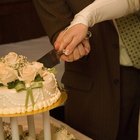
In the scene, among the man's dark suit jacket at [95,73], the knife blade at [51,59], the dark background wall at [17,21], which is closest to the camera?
the knife blade at [51,59]

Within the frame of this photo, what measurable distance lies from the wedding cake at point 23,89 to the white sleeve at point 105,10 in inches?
10.2

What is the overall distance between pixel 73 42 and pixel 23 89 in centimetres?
23

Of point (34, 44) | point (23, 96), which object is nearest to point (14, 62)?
point (23, 96)

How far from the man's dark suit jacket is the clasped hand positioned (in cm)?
31

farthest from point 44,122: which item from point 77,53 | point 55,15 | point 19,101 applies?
point 55,15

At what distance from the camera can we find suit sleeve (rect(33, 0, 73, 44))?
1372 mm

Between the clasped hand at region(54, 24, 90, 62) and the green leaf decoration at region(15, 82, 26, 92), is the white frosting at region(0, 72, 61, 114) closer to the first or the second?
the green leaf decoration at region(15, 82, 26, 92)

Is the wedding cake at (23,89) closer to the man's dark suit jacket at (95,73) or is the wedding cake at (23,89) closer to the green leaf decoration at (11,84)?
the green leaf decoration at (11,84)

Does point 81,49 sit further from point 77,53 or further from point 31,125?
point 31,125

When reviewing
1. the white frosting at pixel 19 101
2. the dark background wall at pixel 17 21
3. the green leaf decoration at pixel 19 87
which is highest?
the green leaf decoration at pixel 19 87

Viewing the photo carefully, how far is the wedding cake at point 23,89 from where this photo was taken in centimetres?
89

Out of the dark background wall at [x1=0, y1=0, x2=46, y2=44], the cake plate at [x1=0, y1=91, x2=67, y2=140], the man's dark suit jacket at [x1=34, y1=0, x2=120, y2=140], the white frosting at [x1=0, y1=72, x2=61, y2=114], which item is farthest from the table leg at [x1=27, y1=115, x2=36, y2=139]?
the dark background wall at [x1=0, y1=0, x2=46, y2=44]

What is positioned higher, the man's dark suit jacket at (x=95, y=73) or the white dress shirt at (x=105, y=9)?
the white dress shirt at (x=105, y=9)

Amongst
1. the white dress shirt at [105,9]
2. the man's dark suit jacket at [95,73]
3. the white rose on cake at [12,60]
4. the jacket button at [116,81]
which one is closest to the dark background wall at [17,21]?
the man's dark suit jacket at [95,73]
